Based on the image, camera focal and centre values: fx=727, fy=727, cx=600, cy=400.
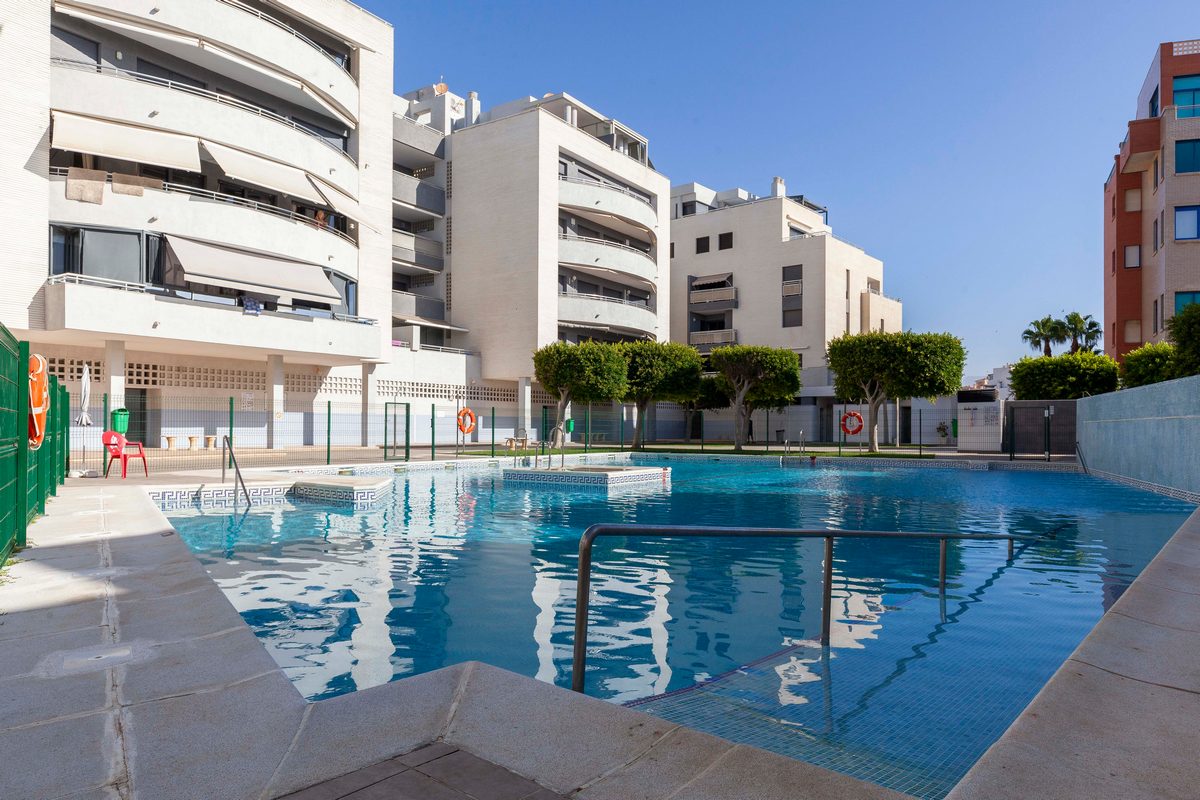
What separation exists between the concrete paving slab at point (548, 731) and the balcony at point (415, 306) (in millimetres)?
33605

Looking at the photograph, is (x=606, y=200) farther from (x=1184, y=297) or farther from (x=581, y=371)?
(x=1184, y=297)

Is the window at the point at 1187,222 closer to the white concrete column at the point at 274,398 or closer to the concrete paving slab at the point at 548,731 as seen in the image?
the white concrete column at the point at 274,398

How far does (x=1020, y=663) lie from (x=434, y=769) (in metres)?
4.29

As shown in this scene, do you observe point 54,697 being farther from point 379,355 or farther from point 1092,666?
point 379,355

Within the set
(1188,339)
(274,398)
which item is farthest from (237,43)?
(1188,339)

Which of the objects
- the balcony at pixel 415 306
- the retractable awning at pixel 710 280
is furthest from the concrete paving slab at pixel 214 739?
the retractable awning at pixel 710 280

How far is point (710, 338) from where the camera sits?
5497 cm

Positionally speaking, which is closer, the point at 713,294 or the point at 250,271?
the point at 250,271

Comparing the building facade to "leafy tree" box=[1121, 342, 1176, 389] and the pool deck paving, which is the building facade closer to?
"leafy tree" box=[1121, 342, 1176, 389]

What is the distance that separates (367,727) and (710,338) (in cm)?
5331

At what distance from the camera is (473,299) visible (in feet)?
126

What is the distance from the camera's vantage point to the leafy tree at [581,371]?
3266cm

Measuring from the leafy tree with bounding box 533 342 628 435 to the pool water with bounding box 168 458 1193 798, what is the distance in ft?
62.6

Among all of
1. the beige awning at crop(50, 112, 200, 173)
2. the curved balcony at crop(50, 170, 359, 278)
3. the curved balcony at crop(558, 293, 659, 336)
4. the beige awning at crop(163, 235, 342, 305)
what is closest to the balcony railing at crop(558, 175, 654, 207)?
the curved balcony at crop(558, 293, 659, 336)
